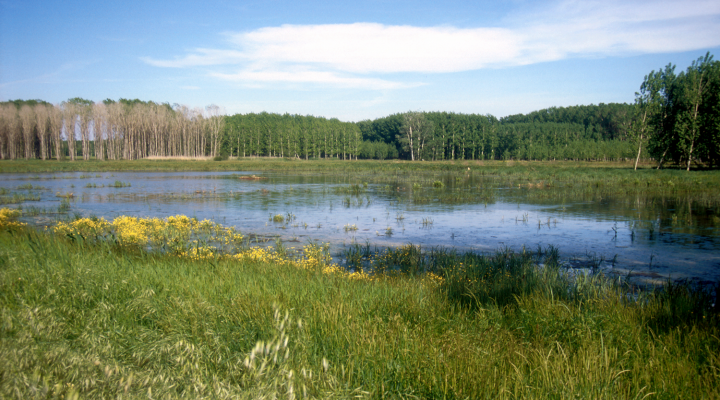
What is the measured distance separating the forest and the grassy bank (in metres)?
47.4

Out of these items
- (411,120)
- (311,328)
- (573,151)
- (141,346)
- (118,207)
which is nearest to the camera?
(141,346)

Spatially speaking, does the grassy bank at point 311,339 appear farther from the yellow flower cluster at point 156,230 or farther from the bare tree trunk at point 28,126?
the bare tree trunk at point 28,126

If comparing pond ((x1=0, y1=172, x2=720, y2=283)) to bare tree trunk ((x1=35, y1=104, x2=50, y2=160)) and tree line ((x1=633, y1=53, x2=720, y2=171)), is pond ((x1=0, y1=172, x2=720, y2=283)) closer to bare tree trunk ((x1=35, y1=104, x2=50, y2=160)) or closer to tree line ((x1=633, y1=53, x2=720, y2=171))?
tree line ((x1=633, y1=53, x2=720, y2=171))

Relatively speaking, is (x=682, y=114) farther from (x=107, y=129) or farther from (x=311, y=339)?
(x=107, y=129)

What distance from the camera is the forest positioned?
45.1 m

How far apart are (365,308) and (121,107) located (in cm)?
10305

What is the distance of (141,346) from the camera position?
3.44 metres

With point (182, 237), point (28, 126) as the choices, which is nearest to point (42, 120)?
point (28, 126)

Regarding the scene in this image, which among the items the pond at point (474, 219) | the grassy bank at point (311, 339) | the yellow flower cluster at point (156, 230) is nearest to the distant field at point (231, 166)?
the pond at point (474, 219)

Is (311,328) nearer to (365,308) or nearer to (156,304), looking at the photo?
(365,308)

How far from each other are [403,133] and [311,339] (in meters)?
105

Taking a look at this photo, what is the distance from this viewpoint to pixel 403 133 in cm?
10644

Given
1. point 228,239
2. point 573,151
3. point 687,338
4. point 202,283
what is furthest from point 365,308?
point 573,151

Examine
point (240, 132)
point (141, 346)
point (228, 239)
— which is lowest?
point (228, 239)
